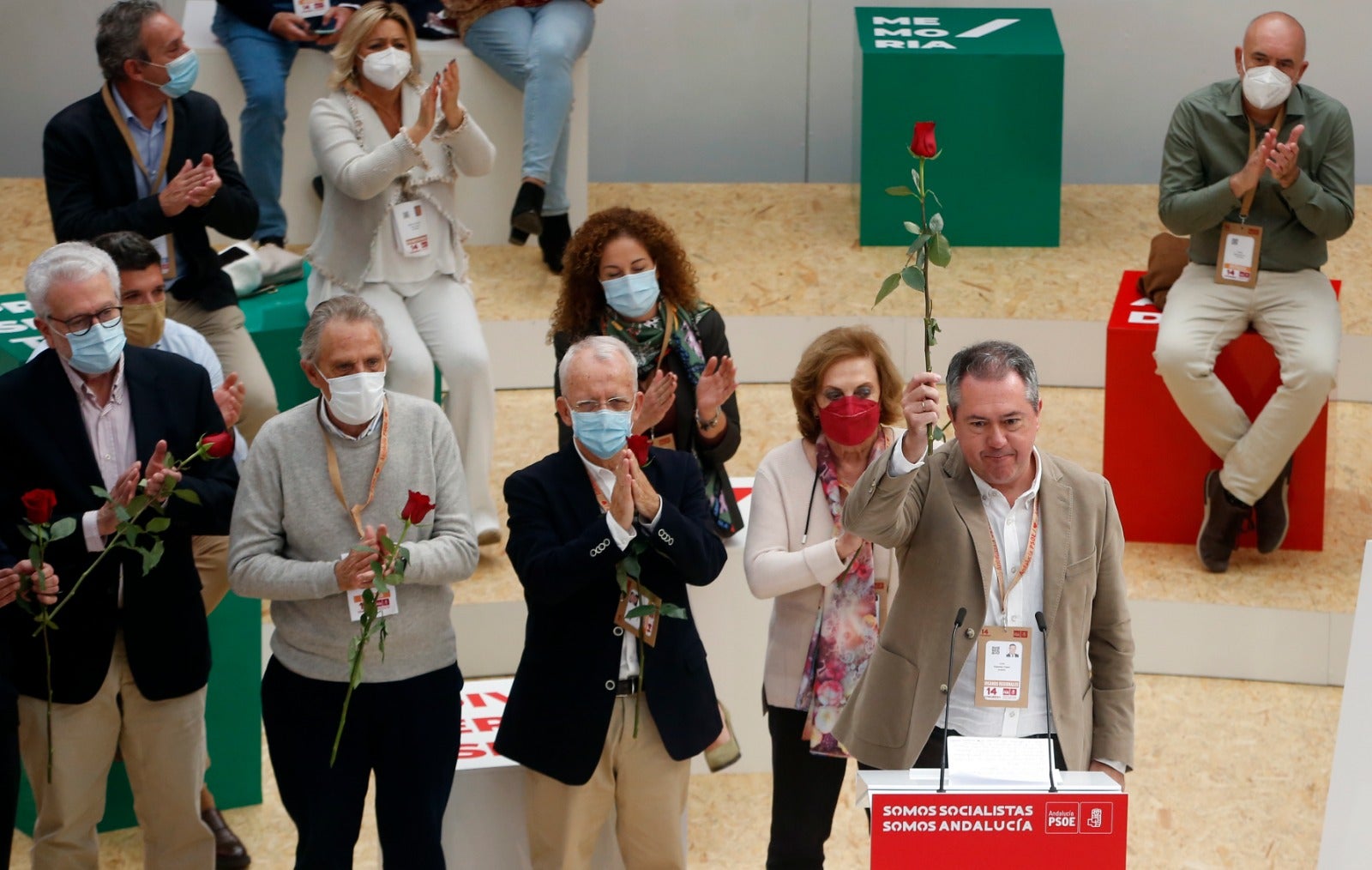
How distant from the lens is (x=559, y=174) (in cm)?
726

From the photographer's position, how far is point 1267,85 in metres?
5.39

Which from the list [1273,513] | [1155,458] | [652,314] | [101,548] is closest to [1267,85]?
[1155,458]

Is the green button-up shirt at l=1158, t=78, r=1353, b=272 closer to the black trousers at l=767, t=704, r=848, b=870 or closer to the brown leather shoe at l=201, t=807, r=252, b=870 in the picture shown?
the black trousers at l=767, t=704, r=848, b=870

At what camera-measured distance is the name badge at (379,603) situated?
379 centimetres

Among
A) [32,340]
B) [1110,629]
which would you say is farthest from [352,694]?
[32,340]

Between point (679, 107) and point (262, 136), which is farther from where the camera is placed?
point (679, 107)

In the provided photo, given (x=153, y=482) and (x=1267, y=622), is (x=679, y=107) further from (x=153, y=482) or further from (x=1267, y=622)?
(x=153, y=482)

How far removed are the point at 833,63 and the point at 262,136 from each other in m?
2.99

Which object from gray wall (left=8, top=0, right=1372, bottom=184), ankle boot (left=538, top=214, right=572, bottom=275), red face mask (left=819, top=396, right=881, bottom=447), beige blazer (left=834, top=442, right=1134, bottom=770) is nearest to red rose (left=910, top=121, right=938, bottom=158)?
beige blazer (left=834, top=442, right=1134, bottom=770)

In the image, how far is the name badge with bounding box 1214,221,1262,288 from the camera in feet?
18.5

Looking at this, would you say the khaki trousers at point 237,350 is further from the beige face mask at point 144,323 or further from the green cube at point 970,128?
the green cube at point 970,128

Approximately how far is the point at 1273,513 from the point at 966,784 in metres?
3.34

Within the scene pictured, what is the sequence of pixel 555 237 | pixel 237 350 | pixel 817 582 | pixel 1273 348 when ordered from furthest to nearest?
pixel 555 237 → pixel 1273 348 → pixel 237 350 → pixel 817 582

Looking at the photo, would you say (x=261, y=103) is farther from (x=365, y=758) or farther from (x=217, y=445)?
(x=365, y=758)
